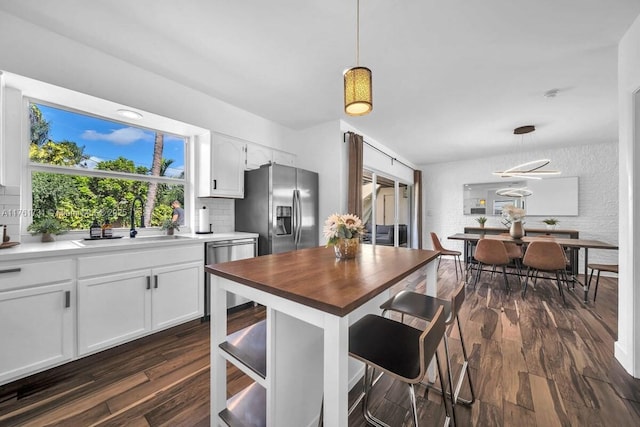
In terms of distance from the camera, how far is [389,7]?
1711 millimetres

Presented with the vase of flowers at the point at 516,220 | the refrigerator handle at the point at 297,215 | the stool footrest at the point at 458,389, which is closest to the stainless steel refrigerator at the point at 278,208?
the refrigerator handle at the point at 297,215

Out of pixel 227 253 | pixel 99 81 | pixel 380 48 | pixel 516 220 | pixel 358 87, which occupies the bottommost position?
pixel 227 253

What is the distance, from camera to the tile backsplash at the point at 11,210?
6.46ft

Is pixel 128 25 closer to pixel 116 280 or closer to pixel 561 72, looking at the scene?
pixel 116 280

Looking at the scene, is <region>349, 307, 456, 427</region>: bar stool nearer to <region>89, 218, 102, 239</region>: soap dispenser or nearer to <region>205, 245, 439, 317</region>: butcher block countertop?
<region>205, 245, 439, 317</region>: butcher block countertop

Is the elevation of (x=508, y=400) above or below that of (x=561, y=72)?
below

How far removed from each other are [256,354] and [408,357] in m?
0.72

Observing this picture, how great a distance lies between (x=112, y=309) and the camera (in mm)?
2029

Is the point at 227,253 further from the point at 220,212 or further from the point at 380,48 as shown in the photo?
the point at 380,48

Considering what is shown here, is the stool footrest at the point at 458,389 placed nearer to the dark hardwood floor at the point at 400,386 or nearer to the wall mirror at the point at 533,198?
the dark hardwood floor at the point at 400,386

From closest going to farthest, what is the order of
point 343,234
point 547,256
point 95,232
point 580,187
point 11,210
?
point 343,234 < point 11,210 < point 95,232 < point 547,256 < point 580,187

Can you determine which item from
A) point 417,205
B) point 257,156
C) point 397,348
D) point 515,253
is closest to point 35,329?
point 397,348

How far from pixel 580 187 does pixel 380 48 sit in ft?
19.5

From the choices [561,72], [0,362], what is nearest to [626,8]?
[561,72]
